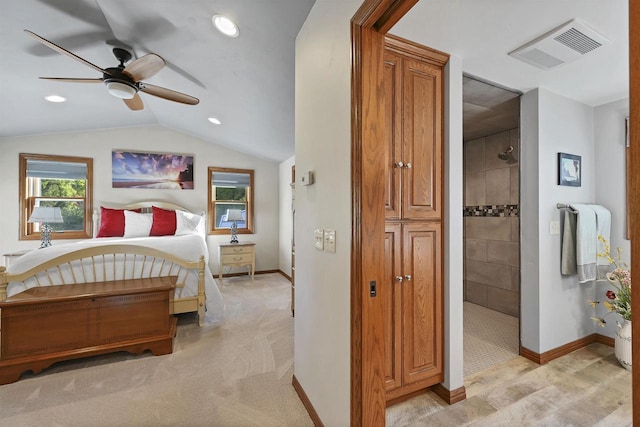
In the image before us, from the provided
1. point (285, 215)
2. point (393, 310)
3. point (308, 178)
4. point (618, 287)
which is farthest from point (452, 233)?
point (285, 215)

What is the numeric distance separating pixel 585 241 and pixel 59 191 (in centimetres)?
641

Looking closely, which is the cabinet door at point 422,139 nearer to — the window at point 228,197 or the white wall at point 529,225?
the white wall at point 529,225

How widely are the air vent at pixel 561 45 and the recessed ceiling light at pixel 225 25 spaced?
1818mm

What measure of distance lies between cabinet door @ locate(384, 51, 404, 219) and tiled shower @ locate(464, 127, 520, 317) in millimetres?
2183

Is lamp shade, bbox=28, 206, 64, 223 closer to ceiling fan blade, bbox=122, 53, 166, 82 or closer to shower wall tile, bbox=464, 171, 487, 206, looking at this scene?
ceiling fan blade, bbox=122, 53, 166, 82

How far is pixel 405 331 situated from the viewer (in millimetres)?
1763

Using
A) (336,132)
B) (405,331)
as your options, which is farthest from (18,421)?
(336,132)

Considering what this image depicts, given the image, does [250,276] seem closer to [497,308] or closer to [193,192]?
[193,192]

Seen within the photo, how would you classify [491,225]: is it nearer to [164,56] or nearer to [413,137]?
[413,137]

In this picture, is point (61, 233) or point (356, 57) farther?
point (61, 233)

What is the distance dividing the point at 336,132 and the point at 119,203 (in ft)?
15.0

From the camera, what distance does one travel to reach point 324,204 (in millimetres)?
1569

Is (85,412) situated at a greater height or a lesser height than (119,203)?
lesser

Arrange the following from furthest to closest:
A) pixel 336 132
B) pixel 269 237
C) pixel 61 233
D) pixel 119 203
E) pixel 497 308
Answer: pixel 269 237, pixel 119 203, pixel 61 233, pixel 497 308, pixel 336 132
